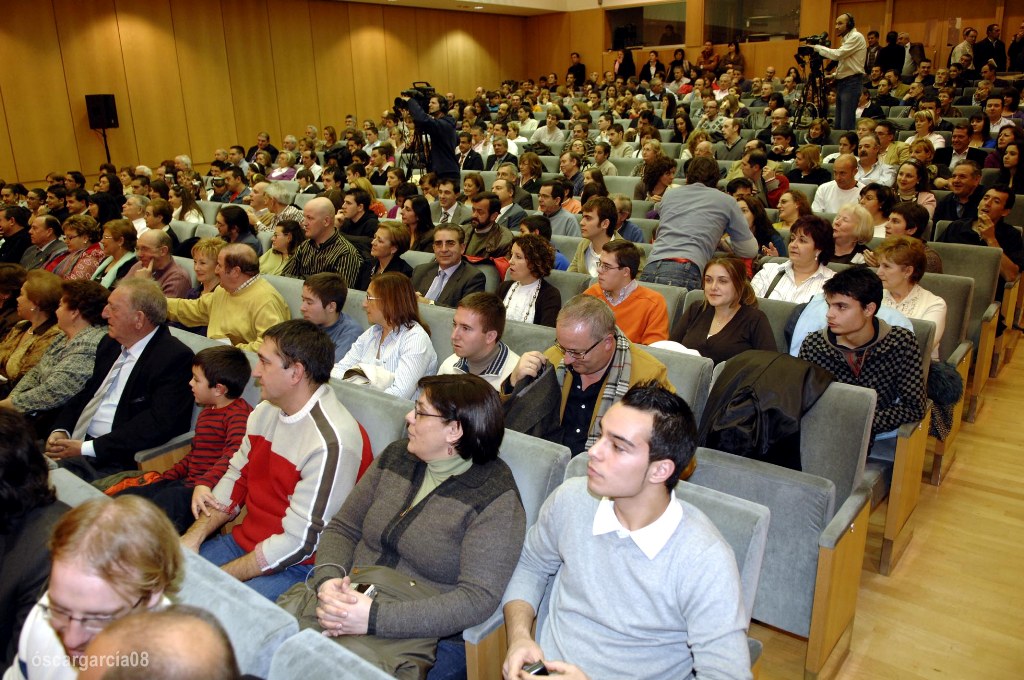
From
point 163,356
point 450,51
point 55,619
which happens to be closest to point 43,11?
point 450,51

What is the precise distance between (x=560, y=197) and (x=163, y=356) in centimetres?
309

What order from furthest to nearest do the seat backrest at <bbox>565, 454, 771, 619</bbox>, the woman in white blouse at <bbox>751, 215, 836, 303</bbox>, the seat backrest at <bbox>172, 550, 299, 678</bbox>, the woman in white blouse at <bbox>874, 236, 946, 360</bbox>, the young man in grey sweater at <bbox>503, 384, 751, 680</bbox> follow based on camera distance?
the woman in white blouse at <bbox>751, 215, 836, 303</bbox> < the woman in white blouse at <bbox>874, 236, 946, 360</bbox> < the seat backrest at <bbox>565, 454, 771, 619</bbox> < the young man in grey sweater at <bbox>503, 384, 751, 680</bbox> < the seat backrest at <bbox>172, 550, 299, 678</bbox>

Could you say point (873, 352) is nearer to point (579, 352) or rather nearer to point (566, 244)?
point (579, 352)

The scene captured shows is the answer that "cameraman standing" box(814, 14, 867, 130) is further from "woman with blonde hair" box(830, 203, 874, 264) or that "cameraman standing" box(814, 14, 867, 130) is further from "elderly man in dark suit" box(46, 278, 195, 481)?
"elderly man in dark suit" box(46, 278, 195, 481)

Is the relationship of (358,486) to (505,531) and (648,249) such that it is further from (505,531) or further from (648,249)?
(648,249)

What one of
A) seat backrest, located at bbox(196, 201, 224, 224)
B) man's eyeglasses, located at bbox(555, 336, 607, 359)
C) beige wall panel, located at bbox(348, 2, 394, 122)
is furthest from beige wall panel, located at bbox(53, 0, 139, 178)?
man's eyeglasses, located at bbox(555, 336, 607, 359)

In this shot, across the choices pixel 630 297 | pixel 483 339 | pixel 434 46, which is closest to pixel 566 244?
pixel 630 297

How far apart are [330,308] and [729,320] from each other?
70.1 inches

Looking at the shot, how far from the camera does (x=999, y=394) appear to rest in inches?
166

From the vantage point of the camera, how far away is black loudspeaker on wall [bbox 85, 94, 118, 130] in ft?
35.3

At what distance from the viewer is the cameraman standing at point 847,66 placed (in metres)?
7.49

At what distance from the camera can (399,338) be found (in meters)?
3.14

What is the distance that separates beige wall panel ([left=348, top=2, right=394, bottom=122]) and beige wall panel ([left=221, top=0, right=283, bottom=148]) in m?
1.92

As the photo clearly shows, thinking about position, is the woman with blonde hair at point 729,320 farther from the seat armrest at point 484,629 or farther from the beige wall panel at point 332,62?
the beige wall panel at point 332,62
